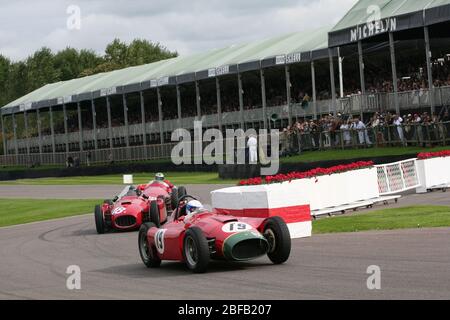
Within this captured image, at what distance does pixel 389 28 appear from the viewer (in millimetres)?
33750

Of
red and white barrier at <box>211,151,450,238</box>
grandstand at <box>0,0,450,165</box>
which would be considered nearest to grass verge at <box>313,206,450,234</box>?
red and white barrier at <box>211,151,450,238</box>

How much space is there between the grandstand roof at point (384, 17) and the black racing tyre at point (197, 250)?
20770 millimetres

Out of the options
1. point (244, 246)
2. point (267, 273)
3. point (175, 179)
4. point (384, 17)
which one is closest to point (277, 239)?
point (244, 246)

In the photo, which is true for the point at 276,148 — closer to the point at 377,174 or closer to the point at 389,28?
the point at 389,28

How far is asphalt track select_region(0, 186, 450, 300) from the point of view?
9.85 m

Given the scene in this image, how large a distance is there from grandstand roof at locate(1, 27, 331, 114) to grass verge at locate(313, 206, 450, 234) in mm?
22548

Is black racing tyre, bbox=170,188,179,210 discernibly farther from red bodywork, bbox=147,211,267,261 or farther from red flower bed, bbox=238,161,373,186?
red bodywork, bbox=147,211,267,261

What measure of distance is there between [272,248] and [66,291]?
2.72 metres

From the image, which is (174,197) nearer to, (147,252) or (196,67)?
(147,252)

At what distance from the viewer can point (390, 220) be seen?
57.9 feet

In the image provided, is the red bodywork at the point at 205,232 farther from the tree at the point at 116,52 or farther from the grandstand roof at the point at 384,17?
the tree at the point at 116,52

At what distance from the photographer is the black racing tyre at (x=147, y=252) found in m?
13.6

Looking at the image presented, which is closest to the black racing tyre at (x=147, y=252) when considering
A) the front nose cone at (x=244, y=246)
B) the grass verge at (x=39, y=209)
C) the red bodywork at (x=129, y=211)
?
the front nose cone at (x=244, y=246)
